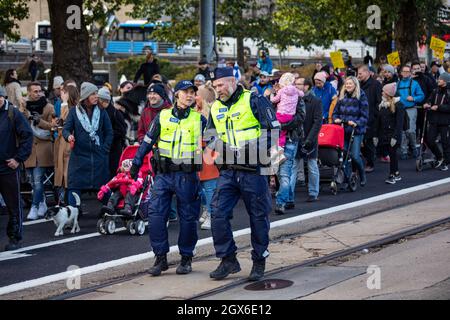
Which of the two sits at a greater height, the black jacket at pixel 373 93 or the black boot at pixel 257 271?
the black jacket at pixel 373 93

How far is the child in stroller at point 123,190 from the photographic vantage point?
13.7 meters

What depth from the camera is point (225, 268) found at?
10555mm

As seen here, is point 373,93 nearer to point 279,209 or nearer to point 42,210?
point 279,209

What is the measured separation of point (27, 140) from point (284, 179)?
13.0 feet

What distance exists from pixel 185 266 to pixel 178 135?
127cm

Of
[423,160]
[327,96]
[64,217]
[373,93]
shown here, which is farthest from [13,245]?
[423,160]

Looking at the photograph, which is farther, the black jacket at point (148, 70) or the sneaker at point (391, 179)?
the black jacket at point (148, 70)

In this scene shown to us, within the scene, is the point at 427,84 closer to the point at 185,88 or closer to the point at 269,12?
the point at 185,88

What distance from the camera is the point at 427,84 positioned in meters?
22.1

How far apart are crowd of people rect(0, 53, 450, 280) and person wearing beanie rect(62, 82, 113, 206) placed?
13mm

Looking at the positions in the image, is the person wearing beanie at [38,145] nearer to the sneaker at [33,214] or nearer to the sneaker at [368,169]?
the sneaker at [33,214]

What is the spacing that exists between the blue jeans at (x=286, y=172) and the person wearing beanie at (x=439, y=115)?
515cm

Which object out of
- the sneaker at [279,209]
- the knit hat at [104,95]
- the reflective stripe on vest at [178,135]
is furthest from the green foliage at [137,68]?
the reflective stripe on vest at [178,135]

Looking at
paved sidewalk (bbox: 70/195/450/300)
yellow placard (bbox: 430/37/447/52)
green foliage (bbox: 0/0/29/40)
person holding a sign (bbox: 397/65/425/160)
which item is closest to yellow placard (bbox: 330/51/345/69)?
yellow placard (bbox: 430/37/447/52)
